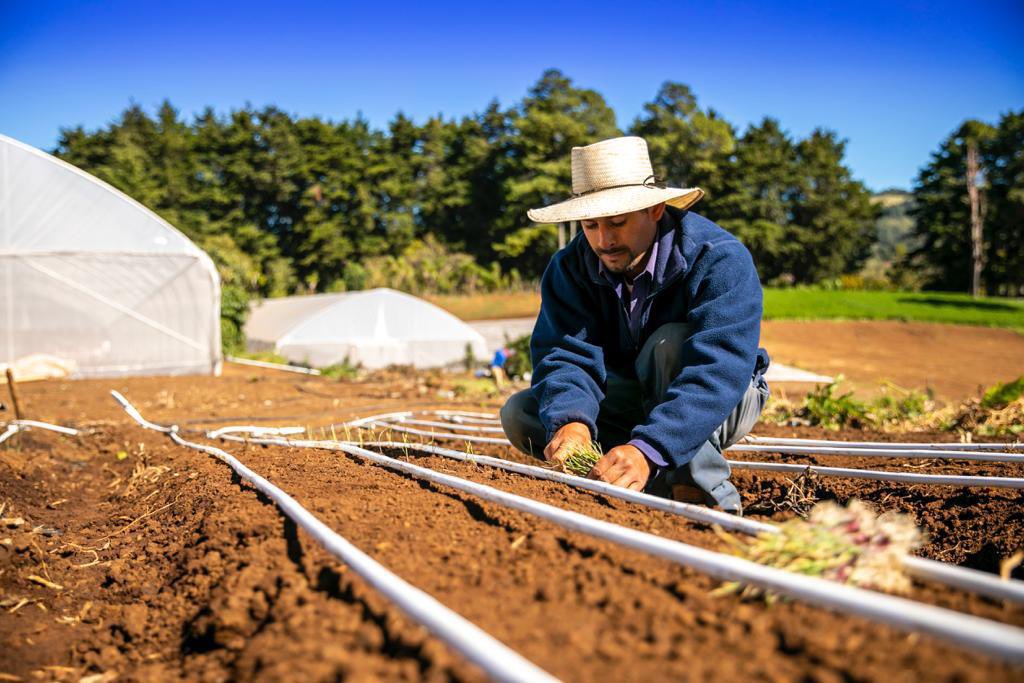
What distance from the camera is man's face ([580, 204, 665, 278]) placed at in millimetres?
2430

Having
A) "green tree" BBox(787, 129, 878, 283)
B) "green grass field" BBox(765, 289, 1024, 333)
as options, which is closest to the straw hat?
"green grass field" BBox(765, 289, 1024, 333)

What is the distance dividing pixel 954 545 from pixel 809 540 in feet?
3.93

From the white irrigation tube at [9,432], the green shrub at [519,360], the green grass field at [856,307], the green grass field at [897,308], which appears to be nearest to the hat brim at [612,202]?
the white irrigation tube at [9,432]

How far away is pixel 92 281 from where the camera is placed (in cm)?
1042

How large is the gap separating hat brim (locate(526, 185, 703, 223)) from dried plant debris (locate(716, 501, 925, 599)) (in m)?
1.25

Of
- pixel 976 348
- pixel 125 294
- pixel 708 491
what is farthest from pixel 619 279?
pixel 976 348

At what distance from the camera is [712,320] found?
2.29 meters

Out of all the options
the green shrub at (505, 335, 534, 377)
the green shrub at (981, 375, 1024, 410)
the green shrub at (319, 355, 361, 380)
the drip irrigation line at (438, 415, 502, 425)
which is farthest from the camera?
the green shrub at (319, 355, 361, 380)

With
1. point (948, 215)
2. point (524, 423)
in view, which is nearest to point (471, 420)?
point (524, 423)

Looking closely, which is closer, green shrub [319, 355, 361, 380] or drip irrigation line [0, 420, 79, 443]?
drip irrigation line [0, 420, 79, 443]

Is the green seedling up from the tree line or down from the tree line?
down

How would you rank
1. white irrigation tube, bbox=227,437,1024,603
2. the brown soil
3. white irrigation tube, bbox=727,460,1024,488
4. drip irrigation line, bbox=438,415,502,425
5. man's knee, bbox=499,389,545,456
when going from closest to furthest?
white irrigation tube, bbox=227,437,1024,603, white irrigation tube, bbox=727,460,1024,488, man's knee, bbox=499,389,545,456, drip irrigation line, bbox=438,415,502,425, the brown soil

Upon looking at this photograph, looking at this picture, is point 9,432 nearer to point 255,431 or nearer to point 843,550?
point 255,431

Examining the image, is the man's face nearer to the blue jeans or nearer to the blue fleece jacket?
the blue fleece jacket
